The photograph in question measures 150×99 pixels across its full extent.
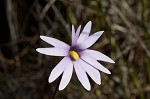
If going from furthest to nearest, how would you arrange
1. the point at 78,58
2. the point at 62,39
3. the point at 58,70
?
the point at 62,39, the point at 78,58, the point at 58,70

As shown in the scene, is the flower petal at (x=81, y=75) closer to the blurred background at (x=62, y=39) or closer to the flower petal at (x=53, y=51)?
the flower petal at (x=53, y=51)

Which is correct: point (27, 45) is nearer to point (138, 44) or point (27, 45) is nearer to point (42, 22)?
point (42, 22)

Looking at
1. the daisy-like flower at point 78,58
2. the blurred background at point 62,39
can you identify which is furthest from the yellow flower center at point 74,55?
the blurred background at point 62,39

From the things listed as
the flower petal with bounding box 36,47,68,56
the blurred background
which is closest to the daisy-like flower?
the flower petal with bounding box 36,47,68,56

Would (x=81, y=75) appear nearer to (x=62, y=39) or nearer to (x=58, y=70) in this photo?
(x=58, y=70)

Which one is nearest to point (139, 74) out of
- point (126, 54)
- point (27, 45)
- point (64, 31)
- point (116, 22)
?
point (126, 54)

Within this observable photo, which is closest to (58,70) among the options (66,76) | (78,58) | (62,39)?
(66,76)
